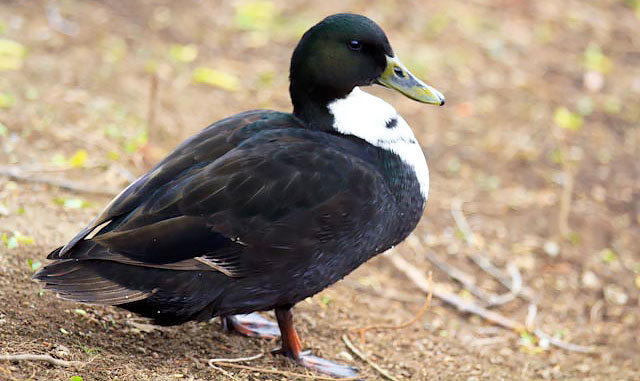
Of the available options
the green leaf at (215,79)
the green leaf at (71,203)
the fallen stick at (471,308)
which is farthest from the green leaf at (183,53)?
the fallen stick at (471,308)

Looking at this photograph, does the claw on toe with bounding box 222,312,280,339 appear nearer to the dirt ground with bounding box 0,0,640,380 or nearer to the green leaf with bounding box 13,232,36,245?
the dirt ground with bounding box 0,0,640,380

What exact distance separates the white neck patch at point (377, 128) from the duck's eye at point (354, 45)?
220 mm

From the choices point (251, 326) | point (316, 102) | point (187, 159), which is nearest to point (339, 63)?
point (316, 102)

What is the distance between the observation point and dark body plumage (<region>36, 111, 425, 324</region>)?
138 inches

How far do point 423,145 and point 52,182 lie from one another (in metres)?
2.86

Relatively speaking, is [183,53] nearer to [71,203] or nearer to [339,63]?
[71,203]

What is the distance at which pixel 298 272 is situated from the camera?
3617 mm

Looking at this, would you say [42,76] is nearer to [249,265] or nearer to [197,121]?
[197,121]

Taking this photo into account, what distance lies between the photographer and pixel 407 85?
4.09 meters

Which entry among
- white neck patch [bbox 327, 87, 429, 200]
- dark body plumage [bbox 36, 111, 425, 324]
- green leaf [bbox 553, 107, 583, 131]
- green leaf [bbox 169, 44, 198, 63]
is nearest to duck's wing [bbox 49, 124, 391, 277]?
dark body plumage [bbox 36, 111, 425, 324]

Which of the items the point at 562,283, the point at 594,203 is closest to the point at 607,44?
the point at 594,203

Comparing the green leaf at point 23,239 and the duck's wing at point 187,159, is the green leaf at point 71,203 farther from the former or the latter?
the duck's wing at point 187,159

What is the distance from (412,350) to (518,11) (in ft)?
17.1

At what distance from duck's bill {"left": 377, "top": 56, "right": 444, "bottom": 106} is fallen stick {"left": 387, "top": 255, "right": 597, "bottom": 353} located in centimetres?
152
